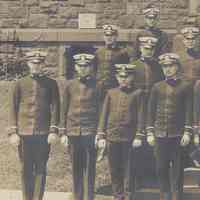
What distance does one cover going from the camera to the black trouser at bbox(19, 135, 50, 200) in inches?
381

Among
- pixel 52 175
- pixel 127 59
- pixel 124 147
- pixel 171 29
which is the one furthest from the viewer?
pixel 171 29

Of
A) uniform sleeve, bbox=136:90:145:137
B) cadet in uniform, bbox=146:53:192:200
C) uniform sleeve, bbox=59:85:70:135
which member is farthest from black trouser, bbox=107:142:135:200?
uniform sleeve, bbox=59:85:70:135

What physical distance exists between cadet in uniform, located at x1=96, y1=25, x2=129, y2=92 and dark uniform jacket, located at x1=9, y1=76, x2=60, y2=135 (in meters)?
0.83

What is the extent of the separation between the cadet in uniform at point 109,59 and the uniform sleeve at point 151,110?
883 mm

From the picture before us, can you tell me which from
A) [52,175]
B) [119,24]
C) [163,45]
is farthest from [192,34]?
[119,24]

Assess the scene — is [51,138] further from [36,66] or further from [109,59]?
[109,59]

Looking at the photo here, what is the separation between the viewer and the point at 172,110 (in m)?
9.51

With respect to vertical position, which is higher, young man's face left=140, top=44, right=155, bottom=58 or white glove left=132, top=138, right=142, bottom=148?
young man's face left=140, top=44, right=155, bottom=58

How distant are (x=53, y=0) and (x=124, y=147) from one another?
5.07 m

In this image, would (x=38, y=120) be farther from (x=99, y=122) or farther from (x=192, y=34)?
(x=192, y=34)

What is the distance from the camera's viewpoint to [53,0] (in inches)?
553

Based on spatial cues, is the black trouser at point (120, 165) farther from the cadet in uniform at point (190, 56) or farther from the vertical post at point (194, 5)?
the vertical post at point (194, 5)

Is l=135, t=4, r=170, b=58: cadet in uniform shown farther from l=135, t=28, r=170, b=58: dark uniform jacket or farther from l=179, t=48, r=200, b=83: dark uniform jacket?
l=179, t=48, r=200, b=83: dark uniform jacket

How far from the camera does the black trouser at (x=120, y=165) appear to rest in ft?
31.5
